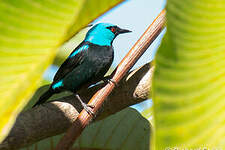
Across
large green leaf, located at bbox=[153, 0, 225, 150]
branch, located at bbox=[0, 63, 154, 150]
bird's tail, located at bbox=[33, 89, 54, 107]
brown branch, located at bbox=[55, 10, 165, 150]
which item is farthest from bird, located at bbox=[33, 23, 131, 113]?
large green leaf, located at bbox=[153, 0, 225, 150]

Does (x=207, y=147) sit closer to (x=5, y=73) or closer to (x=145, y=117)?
(x=5, y=73)

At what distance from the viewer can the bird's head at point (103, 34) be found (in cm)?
409

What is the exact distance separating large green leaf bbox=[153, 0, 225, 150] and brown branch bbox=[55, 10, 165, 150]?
67 cm

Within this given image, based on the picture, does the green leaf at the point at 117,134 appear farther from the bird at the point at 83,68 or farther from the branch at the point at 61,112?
the bird at the point at 83,68

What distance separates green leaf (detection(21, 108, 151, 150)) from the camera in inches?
73.1

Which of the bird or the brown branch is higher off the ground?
the brown branch

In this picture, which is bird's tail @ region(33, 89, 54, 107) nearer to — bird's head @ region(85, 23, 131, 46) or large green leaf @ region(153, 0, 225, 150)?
bird's head @ region(85, 23, 131, 46)

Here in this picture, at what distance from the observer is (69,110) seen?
193 cm

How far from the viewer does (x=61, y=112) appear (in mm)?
1893

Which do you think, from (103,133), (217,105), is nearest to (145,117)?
(103,133)

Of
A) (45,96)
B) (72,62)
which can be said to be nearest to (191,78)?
(45,96)

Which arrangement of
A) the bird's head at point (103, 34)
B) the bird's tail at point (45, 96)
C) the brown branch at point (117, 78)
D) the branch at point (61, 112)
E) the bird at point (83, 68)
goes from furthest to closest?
the bird's head at point (103, 34)
the bird at point (83, 68)
the bird's tail at point (45, 96)
the branch at point (61, 112)
the brown branch at point (117, 78)

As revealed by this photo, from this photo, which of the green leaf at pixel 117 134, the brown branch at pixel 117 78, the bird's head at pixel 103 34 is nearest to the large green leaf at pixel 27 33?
the brown branch at pixel 117 78

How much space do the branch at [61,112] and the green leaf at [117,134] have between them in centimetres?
6
